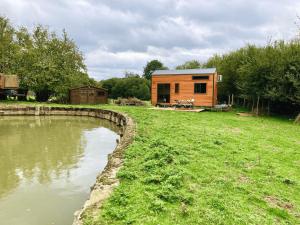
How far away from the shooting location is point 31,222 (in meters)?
4.50

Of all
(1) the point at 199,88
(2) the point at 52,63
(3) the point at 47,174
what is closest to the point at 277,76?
(1) the point at 199,88

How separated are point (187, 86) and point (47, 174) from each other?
1735 centimetres

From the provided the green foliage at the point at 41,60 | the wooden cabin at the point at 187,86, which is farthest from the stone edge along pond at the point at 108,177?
the green foliage at the point at 41,60

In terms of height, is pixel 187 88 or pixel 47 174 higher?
pixel 187 88

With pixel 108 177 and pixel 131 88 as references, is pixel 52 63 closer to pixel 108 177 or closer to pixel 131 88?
pixel 131 88

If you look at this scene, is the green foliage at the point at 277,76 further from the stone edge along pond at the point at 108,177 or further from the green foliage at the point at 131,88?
the green foliage at the point at 131,88

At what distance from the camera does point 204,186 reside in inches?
186

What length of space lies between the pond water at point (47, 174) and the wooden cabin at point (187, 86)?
1151cm

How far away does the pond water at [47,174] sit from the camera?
487 centimetres

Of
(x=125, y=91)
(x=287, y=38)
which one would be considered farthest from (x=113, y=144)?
(x=125, y=91)

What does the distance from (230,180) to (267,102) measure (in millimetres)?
17345

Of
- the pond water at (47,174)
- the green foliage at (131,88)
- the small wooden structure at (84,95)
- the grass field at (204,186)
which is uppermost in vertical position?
the green foliage at (131,88)

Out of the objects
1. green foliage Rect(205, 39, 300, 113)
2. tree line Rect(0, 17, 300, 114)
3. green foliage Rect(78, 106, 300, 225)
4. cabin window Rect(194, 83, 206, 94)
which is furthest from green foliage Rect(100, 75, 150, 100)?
green foliage Rect(78, 106, 300, 225)

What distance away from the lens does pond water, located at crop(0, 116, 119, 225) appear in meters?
4.87
